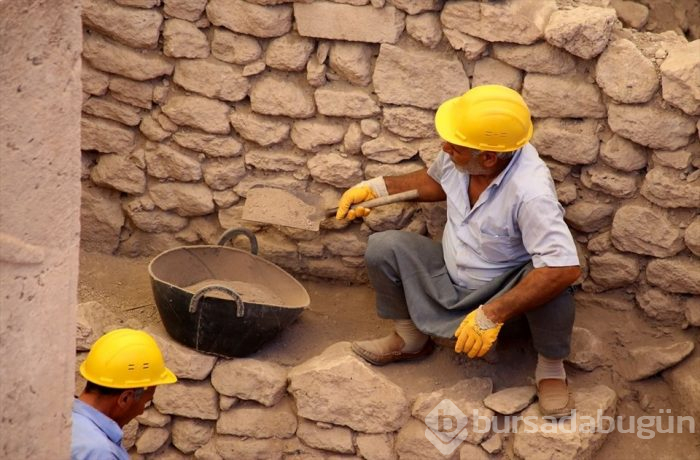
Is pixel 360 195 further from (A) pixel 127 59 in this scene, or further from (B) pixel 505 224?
(A) pixel 127 59

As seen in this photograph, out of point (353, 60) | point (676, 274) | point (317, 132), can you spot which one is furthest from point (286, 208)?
point (676, 274)

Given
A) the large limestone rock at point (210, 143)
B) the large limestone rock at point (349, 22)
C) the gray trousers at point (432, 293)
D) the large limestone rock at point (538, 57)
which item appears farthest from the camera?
the large limestone rock at point (210, 143)

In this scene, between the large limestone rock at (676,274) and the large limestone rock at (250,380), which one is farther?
the large limestone rock at (250,380)

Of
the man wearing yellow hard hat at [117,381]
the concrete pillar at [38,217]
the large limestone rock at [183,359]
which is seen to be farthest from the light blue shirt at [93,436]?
the large limestone rock at [183,359]

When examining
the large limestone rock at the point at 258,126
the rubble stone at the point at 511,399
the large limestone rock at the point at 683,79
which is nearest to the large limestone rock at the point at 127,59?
the large limestone rock at the point at 258,126

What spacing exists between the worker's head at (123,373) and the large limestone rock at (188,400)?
79cm

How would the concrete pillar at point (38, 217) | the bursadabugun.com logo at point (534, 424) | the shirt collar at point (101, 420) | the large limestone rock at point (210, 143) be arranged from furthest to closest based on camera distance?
1. the large limestone rock at point (210, 143)
2. the bursadabugun.com logo at point (534, 424)
3. the shirt collar at point (101, 420)
4. the concrete pillar at point (38, 217)

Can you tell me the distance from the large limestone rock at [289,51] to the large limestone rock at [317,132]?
24 centimetres

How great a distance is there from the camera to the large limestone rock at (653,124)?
4.12 meters

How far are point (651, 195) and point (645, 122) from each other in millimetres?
298

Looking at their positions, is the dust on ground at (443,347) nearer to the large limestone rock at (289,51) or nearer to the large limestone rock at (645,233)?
the large limestone rock at (645,233)

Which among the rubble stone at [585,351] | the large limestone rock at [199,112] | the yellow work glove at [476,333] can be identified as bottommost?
the rubble stone at [585,351]

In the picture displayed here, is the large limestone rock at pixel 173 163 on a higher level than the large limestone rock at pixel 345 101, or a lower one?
lower

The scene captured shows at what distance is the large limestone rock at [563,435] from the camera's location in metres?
4.07
